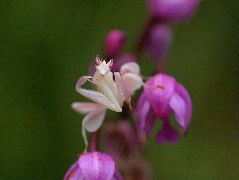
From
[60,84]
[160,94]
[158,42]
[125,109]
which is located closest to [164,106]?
[160,94]

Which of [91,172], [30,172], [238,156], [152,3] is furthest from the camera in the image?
[238,156]

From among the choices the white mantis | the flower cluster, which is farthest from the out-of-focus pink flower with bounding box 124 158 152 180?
the white mantis

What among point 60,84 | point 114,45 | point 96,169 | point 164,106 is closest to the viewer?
point 96,169

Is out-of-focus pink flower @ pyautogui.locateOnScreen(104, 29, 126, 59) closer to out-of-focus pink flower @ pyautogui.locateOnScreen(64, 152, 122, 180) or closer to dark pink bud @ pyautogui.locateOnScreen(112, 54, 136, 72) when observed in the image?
dark pink bud @ pyautogui.locateOnScreen(112, 54, 136, 72)

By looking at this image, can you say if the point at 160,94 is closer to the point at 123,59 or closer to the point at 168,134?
the point at 168,134

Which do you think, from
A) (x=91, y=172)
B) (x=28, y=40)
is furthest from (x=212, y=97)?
(x=91, y=172)

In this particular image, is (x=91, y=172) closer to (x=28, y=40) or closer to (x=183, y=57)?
(x=28, y=40)
